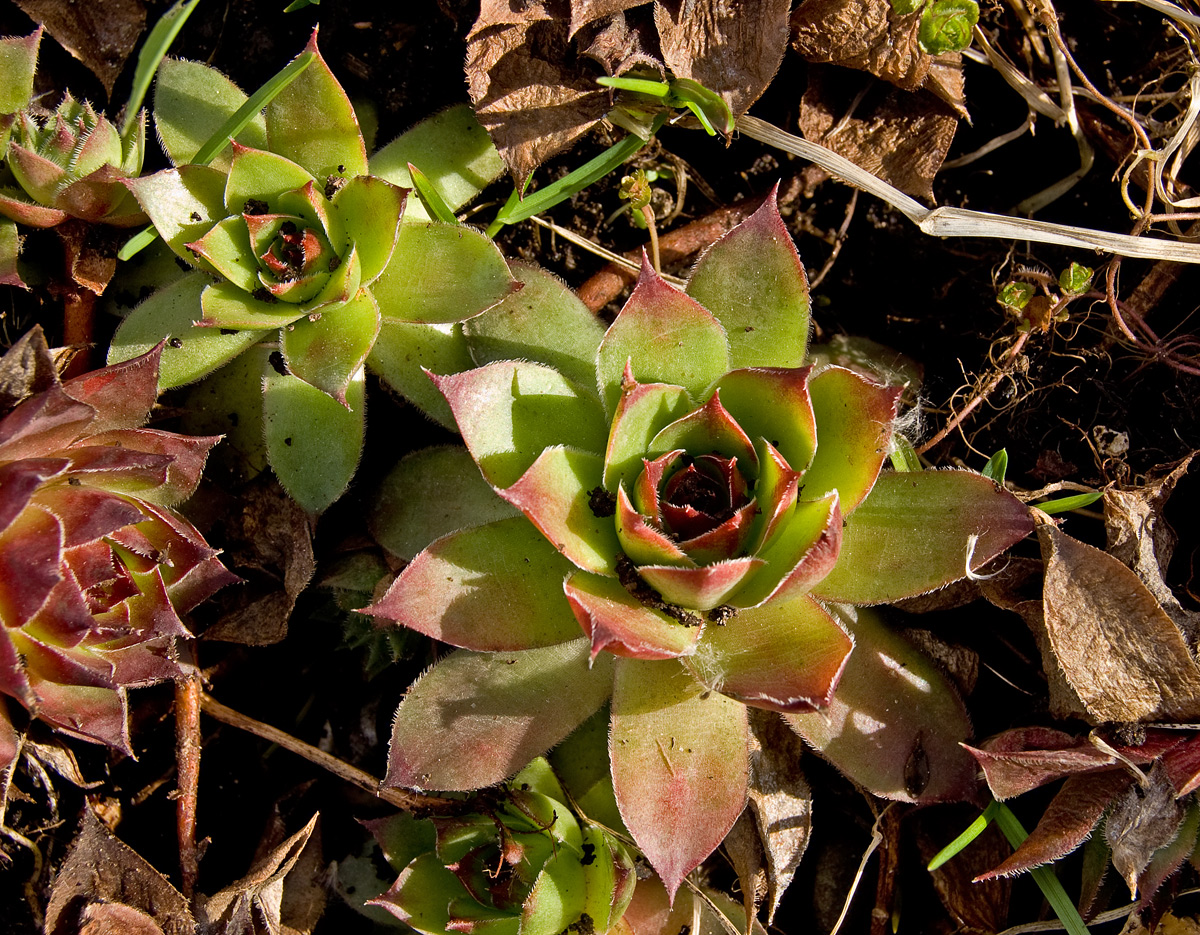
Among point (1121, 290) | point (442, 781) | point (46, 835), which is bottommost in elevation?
point (46, 835)

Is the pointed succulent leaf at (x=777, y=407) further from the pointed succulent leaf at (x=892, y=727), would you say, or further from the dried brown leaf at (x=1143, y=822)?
the dried brown leaf at (x=1143, y=822)

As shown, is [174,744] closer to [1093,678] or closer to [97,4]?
[97,4]

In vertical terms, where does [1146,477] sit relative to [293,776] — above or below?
→ above

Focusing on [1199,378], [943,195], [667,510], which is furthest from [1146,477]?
[667,510]

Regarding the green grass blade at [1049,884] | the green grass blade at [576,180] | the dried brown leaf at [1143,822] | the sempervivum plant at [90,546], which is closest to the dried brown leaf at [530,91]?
the green grass blade at [576,180]

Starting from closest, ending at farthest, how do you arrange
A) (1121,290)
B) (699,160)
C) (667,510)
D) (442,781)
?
1. (667,510)
2. (442,781)
3. (1121,290)
4. (699,160)

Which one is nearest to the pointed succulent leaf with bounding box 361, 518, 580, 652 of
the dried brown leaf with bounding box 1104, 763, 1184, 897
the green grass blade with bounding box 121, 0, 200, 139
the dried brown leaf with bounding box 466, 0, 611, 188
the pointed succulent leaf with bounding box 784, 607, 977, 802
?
the pointed succulent leaf with bounding box 784, 607, 977, 802

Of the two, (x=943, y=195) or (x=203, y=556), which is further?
(x=943, y=195)

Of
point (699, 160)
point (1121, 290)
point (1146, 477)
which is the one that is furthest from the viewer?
point (699, 160)
